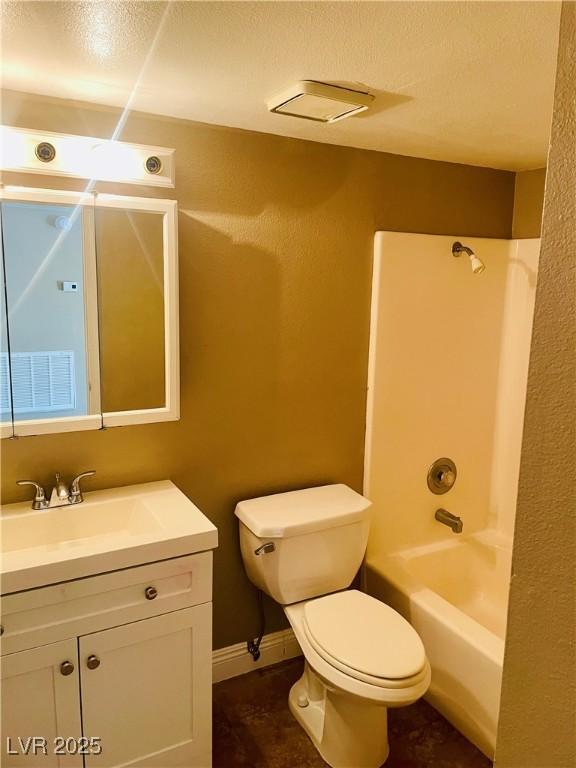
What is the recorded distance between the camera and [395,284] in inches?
102

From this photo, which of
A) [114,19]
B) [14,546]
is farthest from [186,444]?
[114,19]

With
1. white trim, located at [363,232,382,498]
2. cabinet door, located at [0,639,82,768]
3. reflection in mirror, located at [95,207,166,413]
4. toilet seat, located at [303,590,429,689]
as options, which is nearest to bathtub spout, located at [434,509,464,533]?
white trim, located at [363,232,382,498]

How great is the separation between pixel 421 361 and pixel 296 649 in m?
1.42

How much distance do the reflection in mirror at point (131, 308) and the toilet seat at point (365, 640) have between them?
0.96m

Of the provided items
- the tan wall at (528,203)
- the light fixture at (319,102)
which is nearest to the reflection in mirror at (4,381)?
the light fixture at (319,102)

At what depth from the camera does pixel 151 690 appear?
1.80 m

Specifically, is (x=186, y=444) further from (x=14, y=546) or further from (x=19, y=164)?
(x=19, y=164)

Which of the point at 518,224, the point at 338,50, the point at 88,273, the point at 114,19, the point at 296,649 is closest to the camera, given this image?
the point at 114,19

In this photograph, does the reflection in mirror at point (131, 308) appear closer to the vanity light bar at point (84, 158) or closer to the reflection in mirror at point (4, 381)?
the vanity light bar at point (84, 158)

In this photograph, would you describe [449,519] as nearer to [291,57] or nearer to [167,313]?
[167,313]

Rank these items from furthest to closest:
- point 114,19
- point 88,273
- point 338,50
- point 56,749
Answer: point 88,273 → point 56,749 → point 338,50 → point 114,19

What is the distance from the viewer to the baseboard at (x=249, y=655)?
8.00 feet

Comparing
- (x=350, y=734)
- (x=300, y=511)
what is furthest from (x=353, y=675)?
(x=300, y=511)

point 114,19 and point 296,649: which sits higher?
point 114,19
